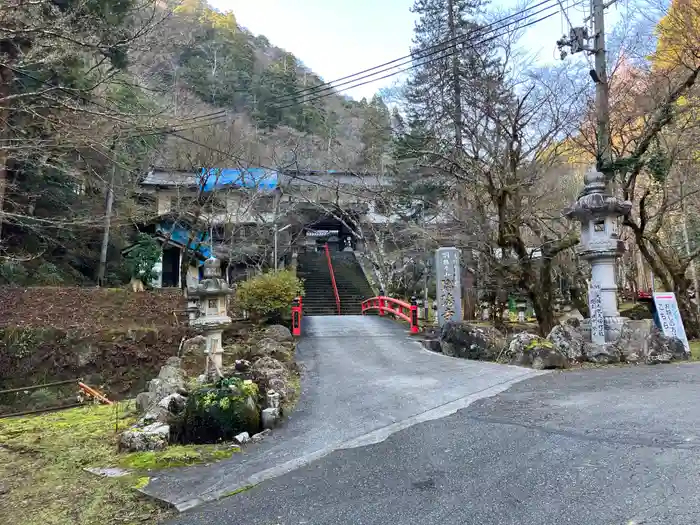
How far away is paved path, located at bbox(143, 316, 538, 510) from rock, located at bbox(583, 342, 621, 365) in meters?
1.38

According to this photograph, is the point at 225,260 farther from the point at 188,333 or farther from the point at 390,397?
the point at 390,397

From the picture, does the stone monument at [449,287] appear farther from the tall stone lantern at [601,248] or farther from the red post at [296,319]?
the red post at [296,319]

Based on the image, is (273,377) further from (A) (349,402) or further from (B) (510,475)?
(B) (510,475)

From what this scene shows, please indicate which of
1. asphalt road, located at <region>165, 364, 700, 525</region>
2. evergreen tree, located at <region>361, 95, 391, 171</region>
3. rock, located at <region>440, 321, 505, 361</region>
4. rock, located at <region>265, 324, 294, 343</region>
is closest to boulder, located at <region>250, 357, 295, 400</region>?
asphalt road, located at <region>165, 364, 700, 525</region>

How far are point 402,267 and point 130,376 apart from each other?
12187 millimetres

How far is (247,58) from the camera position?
117ft

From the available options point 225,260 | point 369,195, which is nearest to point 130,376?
point 225,260

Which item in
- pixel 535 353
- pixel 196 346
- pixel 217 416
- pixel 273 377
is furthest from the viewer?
pixel 196 346

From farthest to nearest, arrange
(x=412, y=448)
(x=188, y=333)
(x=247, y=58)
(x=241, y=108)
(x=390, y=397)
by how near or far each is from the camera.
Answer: (x=247, y=58) → (x=241, y=108) → (x=188, y=333) → (x=390, y=397) → (x=412, y=448)

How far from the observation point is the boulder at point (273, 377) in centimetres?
598

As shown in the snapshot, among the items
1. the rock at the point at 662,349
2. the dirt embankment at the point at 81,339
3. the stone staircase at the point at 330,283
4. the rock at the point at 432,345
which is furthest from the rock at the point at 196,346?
the stone staircase at the point at 330,283

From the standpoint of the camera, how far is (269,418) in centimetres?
498

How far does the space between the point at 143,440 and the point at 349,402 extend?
2.54m

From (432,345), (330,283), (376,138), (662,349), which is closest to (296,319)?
(432,345)
